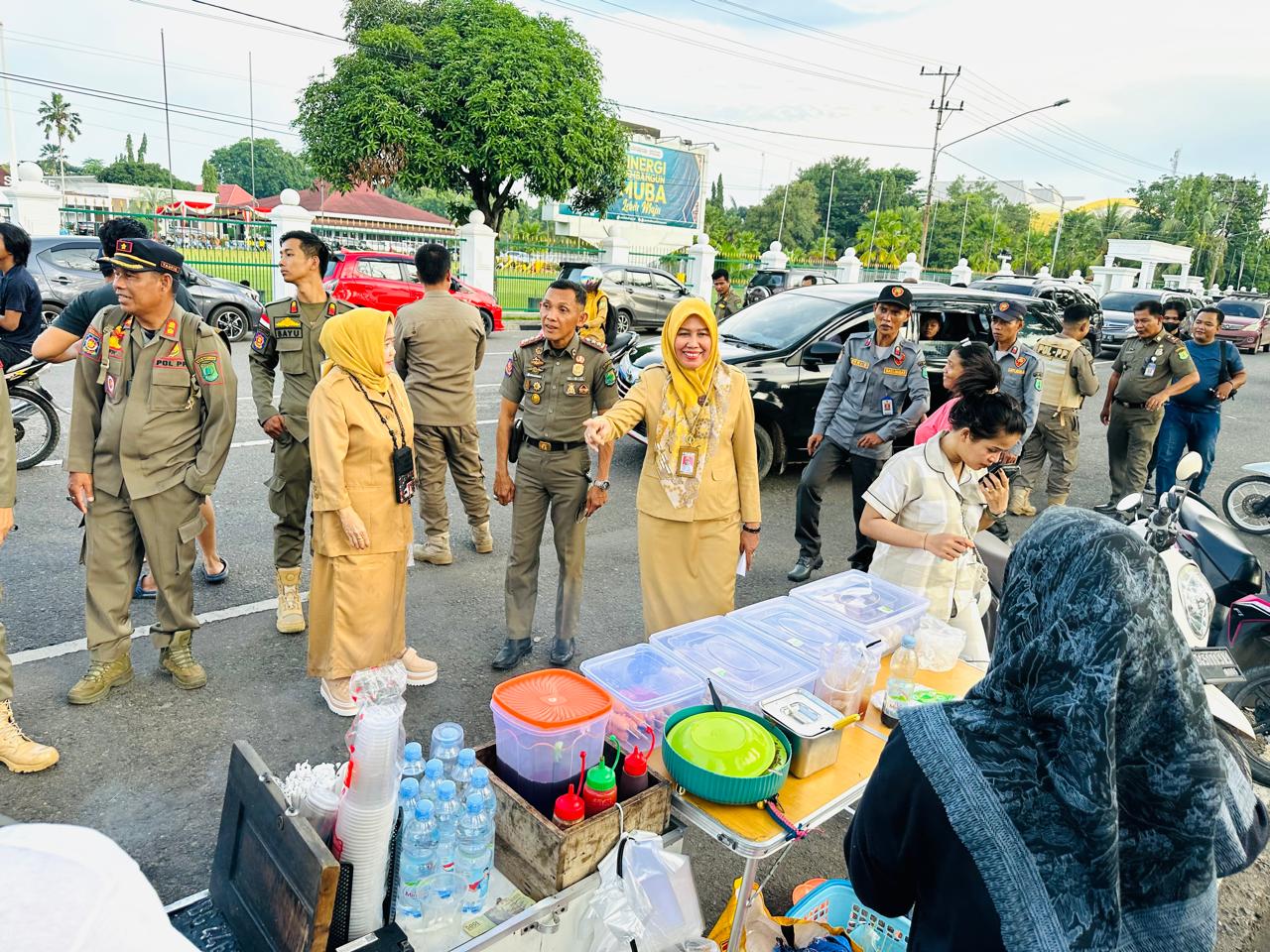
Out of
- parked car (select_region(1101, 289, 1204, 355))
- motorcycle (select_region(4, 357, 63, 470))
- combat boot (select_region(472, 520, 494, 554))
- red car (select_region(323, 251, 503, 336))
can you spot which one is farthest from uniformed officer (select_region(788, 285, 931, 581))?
parked car (select_region(1101, 289, 1204, 355))

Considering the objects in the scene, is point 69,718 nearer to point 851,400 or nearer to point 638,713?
point 638,713

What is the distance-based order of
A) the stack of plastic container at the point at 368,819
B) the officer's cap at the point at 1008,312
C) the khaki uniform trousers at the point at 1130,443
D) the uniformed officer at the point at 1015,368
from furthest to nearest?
the khaki uniform trousers at the point at 1130,443 < the officer's cap at the point at 1008,312 < the uniformed officer at the point at 1015,368 < the stack of plastic container at the point at 368,819

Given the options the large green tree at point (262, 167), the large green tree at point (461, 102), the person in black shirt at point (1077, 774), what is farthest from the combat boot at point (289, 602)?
the large green tree at point (262, 167)

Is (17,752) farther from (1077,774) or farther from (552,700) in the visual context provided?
(1077,774)

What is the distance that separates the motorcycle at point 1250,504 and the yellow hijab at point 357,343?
7.74 m

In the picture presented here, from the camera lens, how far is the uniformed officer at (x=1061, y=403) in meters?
6.78

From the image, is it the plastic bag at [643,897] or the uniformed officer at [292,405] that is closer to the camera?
the plastic bag at [643,897]

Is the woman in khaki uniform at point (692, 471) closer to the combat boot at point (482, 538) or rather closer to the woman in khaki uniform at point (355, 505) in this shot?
the woman in khaki uniform at point (355, 505)

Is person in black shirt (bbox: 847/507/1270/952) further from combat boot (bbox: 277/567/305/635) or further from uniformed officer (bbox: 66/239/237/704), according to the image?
combat boot (bbox: 277/567/305/635)

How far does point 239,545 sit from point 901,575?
412 centimetres

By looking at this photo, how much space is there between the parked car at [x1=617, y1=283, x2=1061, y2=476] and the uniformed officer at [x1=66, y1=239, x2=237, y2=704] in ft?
12.3

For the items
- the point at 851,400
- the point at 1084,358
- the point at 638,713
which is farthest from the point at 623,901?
the point at 1084,358

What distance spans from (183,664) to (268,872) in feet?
7.47

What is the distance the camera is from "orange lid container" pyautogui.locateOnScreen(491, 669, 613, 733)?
1.99 metres
